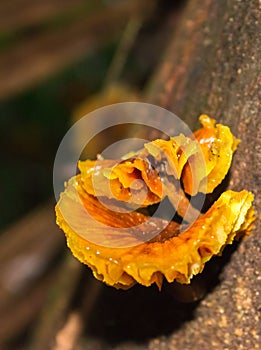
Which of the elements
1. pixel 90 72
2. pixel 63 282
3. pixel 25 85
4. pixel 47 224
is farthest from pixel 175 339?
pixel 90 72

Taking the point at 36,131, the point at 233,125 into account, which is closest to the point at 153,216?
the point at 233,125

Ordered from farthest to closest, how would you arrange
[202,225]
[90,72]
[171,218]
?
[90,72]
[171,218]
[202,225]

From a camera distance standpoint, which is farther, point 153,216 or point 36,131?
point 36,131

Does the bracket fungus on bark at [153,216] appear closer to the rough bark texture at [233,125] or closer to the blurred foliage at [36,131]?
the rough bark texture at [233,125]

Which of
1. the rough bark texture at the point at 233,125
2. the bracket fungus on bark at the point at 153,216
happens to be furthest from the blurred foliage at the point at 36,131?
the bracket fungus on bark at the point at 153,216

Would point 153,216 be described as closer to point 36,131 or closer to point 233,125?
point 233,125

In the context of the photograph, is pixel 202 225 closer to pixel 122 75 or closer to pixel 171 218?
pixel 171 218
